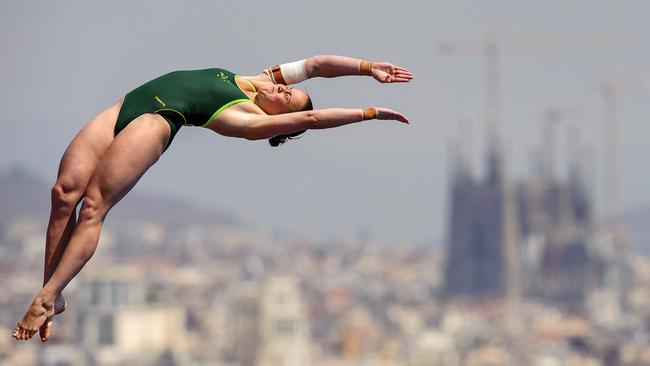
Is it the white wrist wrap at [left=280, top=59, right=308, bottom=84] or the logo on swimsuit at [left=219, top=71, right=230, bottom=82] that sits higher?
the white wrist wrap at [left=280, top=59, right=308, bottom=84]

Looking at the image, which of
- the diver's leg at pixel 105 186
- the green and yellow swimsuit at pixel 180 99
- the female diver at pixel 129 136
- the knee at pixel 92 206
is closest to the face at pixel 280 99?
the female diver at pixel 129 136

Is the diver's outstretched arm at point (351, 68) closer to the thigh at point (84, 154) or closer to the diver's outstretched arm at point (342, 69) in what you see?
the diver's outstretched arm at point (342, 69)

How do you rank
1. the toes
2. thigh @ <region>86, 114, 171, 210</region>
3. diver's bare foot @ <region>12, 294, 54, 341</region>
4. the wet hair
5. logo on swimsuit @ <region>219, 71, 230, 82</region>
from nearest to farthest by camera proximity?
thigh @ <region>86, 114, 171, 210</region>
diver's bare foot @ <region>12, 294, 54, 341</region>
the toes
logo on swimsuit @ <region>219, 71, 230, 82</region>
the wet hair

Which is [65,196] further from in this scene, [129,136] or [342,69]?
[342,69]

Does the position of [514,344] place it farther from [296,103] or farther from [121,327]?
[296,103]

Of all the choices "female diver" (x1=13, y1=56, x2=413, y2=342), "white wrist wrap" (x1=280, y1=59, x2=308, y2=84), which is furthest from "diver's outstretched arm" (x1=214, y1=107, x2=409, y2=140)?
"white wrist wrap" (x1=280, y1=59, x2=308, y2=84)

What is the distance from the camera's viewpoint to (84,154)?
1260 centimetres

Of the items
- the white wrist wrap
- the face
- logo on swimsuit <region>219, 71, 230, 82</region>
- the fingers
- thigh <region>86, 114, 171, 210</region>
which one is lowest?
the fingers

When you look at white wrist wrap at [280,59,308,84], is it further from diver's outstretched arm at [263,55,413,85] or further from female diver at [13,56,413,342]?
female diver at [13,56,413,342]

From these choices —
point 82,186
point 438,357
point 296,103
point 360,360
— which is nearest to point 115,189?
point 82,186

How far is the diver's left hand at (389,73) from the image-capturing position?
1305 cm

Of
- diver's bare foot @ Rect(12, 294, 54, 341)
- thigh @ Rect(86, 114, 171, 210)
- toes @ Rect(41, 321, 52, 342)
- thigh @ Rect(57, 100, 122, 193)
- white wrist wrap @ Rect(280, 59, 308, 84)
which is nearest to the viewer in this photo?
thigh @ Rect(86, 114, 171, 210)

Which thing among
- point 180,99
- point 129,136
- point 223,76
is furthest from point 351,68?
point 129,136

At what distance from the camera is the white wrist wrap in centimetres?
1334
